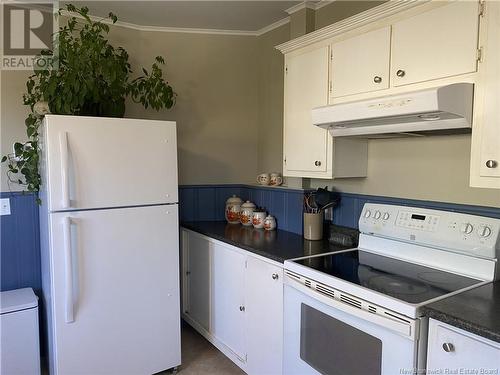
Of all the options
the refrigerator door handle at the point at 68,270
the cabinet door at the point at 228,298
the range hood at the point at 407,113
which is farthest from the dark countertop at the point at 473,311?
the refrigerator door handle at the point at 68,270

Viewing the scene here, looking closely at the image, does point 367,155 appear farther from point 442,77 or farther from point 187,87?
point 187,87

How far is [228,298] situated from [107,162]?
46.1 inches

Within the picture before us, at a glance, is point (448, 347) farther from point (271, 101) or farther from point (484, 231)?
point (271, 101)

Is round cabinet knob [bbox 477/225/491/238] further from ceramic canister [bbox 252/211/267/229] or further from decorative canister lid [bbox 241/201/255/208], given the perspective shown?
decorative canister lid [bbox 241/201/255/208]

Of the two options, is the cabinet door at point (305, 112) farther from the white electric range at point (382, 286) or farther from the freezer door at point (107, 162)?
the freezer door at point (107, 162)

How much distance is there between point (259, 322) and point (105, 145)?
137 cm

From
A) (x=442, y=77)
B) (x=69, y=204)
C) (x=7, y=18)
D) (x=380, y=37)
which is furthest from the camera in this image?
(x=7, y=18)

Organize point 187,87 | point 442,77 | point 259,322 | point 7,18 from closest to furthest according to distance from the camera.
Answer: point 442,77 < point 259,322 < point 7,18 < point 187,87

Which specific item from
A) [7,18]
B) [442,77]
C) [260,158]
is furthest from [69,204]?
[442,77]

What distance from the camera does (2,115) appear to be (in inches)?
99.5

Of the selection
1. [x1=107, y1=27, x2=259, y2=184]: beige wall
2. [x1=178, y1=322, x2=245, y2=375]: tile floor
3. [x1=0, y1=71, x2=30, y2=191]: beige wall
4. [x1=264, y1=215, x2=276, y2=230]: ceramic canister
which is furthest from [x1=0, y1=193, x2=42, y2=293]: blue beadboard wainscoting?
[x1=264, y1=215, x2=276, y2=230]: ceramic canister

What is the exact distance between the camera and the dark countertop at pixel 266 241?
2107 millimetres

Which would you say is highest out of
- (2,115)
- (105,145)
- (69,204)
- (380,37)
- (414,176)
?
(380,37)

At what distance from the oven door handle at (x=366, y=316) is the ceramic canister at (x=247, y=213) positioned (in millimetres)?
1056
